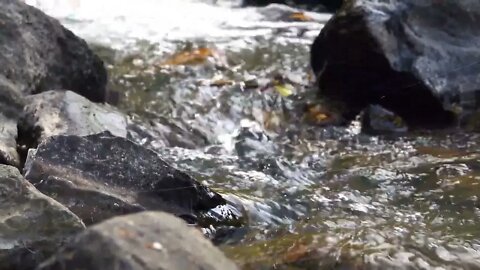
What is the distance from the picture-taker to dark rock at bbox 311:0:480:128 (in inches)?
247

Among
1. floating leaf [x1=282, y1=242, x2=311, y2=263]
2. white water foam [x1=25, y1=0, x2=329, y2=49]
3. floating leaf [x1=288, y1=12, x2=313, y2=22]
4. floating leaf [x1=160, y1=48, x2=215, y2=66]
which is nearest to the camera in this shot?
floating leaf [x1=282, y1=242, x2=311, y2=263]

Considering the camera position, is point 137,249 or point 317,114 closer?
point 137,249

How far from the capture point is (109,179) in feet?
12.4

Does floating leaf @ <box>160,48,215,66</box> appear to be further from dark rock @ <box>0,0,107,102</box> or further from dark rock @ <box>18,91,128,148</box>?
dark rock @ <box>18,91,128,148</box>

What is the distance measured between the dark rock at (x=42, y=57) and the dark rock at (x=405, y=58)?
2023 millimetres

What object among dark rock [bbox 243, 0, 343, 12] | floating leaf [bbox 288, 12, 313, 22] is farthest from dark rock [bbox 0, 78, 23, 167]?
dark rock [bbox 243, 0, 343, 12]

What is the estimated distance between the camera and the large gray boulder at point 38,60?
18.1ft

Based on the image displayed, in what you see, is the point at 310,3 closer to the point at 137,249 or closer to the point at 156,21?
the point at 156,21

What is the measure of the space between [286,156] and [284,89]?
1696 millimetres

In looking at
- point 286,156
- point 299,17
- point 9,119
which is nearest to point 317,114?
point 286,156

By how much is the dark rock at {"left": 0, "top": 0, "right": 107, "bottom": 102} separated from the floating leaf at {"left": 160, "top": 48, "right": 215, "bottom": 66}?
4.63 ft

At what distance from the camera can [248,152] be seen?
212 inches

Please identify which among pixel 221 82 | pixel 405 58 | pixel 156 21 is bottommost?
pixel 156 21

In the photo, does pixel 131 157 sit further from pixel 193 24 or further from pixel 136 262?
pixel 193 24
